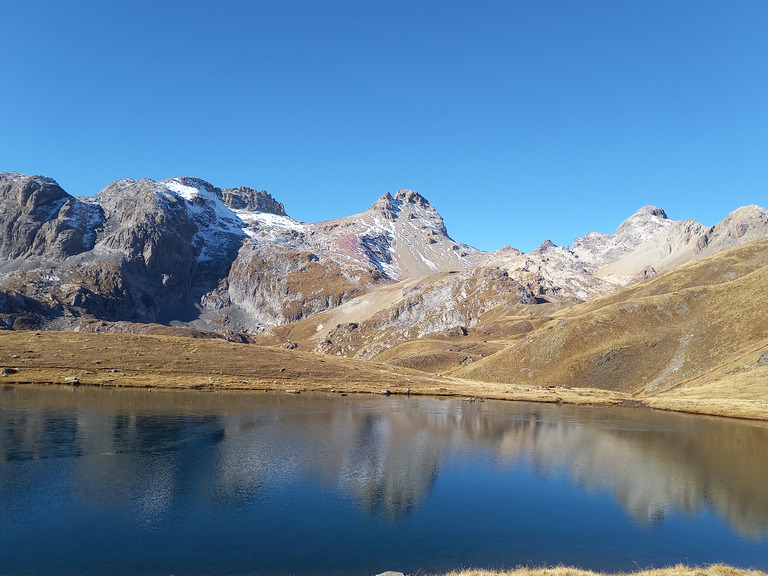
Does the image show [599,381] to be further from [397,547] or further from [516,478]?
[397,547]

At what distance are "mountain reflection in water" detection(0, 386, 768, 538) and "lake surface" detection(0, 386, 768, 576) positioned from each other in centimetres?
30

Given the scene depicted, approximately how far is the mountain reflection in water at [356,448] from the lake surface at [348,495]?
0.30 m

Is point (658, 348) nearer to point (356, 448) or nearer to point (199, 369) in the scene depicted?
point (356, 448)

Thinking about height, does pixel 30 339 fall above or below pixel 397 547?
above

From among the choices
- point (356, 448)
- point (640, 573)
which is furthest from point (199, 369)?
point (640, 573)

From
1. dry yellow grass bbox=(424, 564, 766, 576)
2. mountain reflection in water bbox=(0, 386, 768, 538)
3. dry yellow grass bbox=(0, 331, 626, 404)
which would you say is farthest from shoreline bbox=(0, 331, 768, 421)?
dry yellow grass bbox=(424, 564, 766, 576)

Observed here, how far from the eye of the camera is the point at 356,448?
192ft

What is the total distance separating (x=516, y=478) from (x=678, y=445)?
33.7m

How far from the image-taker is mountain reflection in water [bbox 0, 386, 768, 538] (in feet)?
138

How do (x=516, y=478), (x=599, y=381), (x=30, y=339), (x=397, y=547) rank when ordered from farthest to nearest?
(x=599, y=381)
(x=30, y=339)
(x=516, y=478)
(x=397, y=547)

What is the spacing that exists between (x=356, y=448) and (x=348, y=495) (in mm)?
17760

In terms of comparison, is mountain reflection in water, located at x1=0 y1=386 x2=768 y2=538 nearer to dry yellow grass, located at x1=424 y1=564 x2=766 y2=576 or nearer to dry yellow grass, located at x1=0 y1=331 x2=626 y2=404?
dry yellow grass, located at x1=424 y1=564 x2=766 y2=576

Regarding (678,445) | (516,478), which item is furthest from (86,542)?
(678,445)

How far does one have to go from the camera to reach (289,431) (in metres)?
66.4
